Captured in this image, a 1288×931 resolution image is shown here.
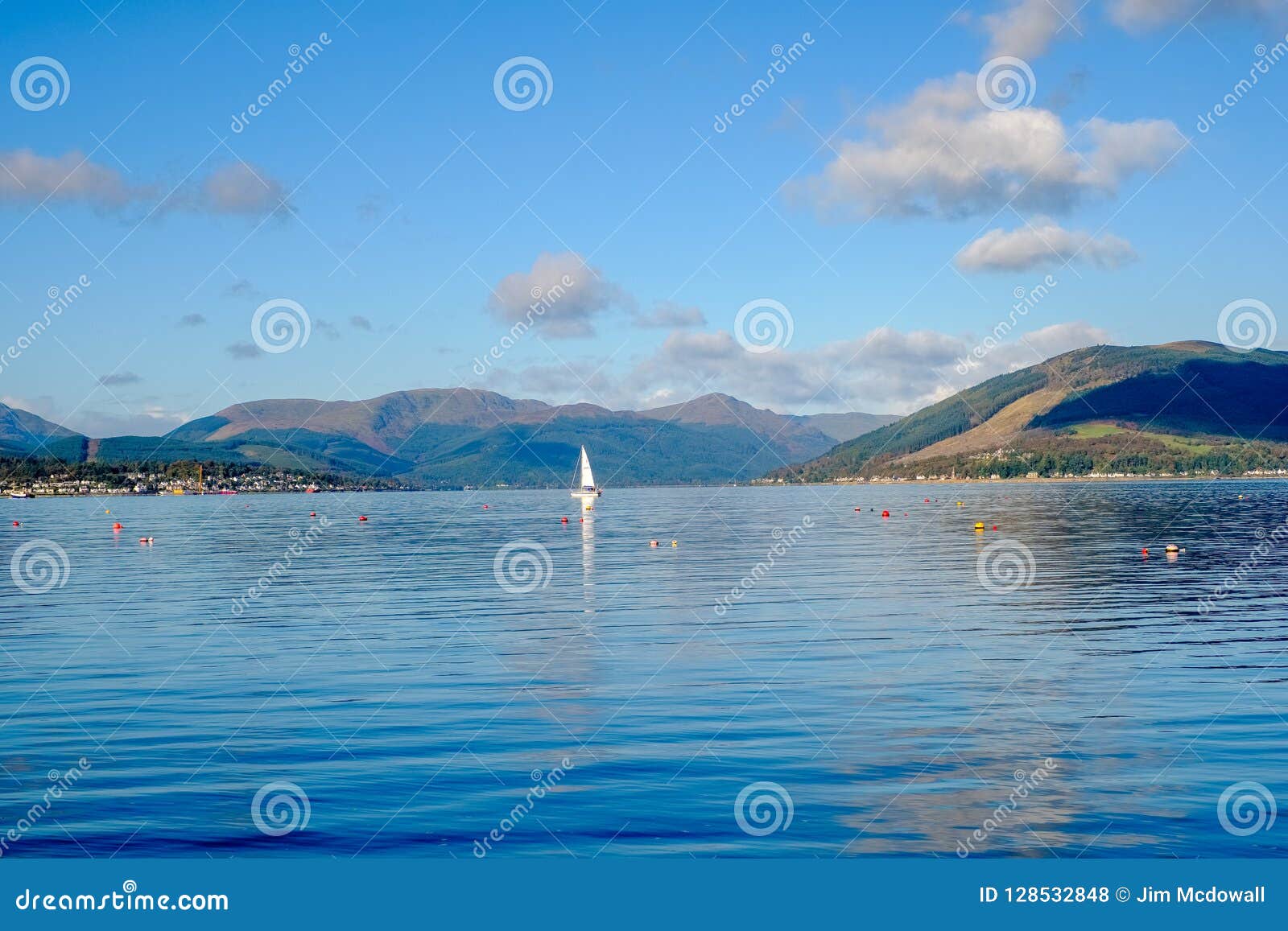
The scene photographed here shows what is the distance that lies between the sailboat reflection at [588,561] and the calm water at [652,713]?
971 millimetres

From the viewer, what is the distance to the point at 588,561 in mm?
80750

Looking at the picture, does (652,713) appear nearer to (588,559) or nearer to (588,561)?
(588,561)

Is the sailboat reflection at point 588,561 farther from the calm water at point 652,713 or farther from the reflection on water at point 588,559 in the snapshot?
the calm water at point 652,713

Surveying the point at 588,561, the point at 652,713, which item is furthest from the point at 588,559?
the point at 652,713

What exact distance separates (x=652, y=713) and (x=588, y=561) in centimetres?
5254

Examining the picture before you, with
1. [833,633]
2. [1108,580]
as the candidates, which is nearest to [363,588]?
[833,633]

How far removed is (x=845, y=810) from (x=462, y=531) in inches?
4398

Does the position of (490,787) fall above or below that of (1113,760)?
below

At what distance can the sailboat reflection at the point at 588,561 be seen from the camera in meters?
58.5

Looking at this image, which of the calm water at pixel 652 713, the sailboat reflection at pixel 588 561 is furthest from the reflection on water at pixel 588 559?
the calm water at pixel 652 713

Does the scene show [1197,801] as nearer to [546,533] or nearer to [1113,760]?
[1113,760]

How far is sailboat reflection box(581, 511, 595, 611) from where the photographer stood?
5847 cm

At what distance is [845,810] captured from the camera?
791 inches

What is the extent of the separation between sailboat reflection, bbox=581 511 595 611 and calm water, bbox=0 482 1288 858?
3.19 feet
